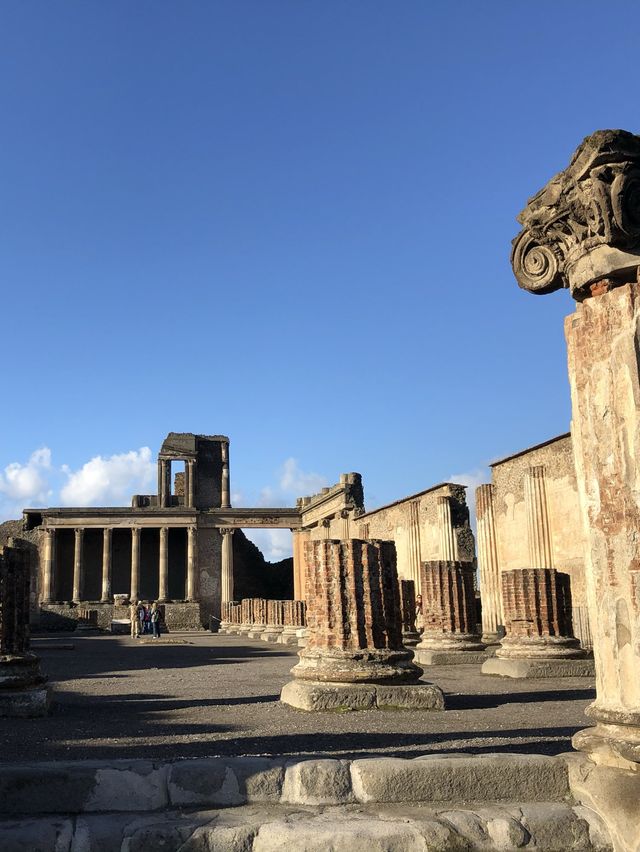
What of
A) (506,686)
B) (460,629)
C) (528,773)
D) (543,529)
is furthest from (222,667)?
(528,773)

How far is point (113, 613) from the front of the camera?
37.6 m

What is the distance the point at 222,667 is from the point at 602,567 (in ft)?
34.4

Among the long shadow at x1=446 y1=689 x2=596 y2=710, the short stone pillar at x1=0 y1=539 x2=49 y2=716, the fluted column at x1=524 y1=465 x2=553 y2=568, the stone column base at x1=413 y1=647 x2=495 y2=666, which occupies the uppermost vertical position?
the fluted column at x1=524 y1=465 x2=553 y2=568

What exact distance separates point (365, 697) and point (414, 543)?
1526 centimetres

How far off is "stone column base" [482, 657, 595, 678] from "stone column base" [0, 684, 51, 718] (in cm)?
614

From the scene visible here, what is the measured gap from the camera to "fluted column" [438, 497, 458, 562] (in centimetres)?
1938

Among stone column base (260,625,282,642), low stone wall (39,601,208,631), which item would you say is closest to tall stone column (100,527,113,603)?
low stone wall (39,601,208,631)

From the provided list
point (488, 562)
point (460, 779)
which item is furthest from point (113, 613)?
point (460, 779)

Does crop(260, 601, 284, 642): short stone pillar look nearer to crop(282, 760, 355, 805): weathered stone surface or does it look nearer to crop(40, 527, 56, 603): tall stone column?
crop(40, 527, 56, 603): tall stone column

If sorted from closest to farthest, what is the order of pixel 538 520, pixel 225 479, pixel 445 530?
pixel 538 520, pixel 445 530, pixel 225 479

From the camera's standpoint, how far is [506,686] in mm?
9828

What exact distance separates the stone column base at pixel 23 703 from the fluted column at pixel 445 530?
1294 centimetres

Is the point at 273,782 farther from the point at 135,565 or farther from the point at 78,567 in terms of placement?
the point at 78,567

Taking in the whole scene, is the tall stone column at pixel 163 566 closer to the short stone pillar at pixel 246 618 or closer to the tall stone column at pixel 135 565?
the tall stone column at pixel 135 565
